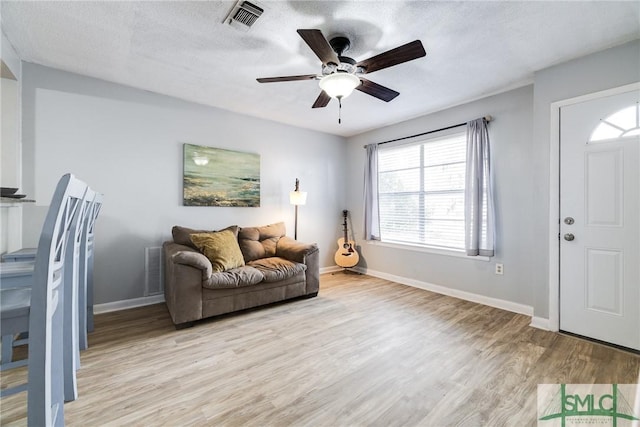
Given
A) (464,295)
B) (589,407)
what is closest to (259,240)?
(464,295)

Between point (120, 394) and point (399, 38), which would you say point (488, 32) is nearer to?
point (399, 38)

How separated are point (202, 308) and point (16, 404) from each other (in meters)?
1.27

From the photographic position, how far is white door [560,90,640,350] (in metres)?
2.21

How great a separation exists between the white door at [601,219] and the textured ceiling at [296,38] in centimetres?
62

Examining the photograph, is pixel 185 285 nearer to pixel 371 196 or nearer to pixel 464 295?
pixel 371 196

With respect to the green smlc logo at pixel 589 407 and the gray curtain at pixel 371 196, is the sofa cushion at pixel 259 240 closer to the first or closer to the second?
the gray curtain at pixel 371 196

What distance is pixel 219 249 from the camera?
9.93ft

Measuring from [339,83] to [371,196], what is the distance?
2.72 m

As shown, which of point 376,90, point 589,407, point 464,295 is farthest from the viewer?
point 464,295

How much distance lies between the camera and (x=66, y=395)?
157 cm

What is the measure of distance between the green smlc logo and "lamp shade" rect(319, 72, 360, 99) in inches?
95.4

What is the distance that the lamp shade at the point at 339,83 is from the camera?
6.85 ft

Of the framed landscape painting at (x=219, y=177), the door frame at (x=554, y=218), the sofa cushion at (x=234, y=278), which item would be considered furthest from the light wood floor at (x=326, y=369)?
the framed landscape painting at (x=219, y=177)

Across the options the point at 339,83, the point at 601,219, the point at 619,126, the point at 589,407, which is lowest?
the point at 589,407
